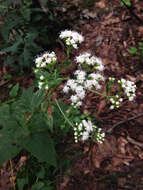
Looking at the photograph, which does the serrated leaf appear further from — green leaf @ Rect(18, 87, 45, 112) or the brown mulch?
green leaf @ Rect(18, 87, 45, 112)

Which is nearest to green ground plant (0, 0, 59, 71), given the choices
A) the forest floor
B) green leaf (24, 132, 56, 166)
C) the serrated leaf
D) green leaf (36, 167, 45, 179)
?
the forest floor

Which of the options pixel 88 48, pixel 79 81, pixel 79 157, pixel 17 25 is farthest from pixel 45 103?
pixel 88 48

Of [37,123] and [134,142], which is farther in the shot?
[134,142]

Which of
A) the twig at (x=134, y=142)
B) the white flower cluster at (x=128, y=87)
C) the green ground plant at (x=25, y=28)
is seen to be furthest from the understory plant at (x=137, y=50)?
the white flower cluster at (x=128, y=87)

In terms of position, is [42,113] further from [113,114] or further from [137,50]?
[137,50]

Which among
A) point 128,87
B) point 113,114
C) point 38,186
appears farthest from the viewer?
point 113,114

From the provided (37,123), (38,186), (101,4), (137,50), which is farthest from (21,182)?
(101,4)

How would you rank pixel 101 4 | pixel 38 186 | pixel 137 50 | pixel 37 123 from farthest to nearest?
pixel 101 4, pixel 137 50, pixel 38 186, pixel 37 123
